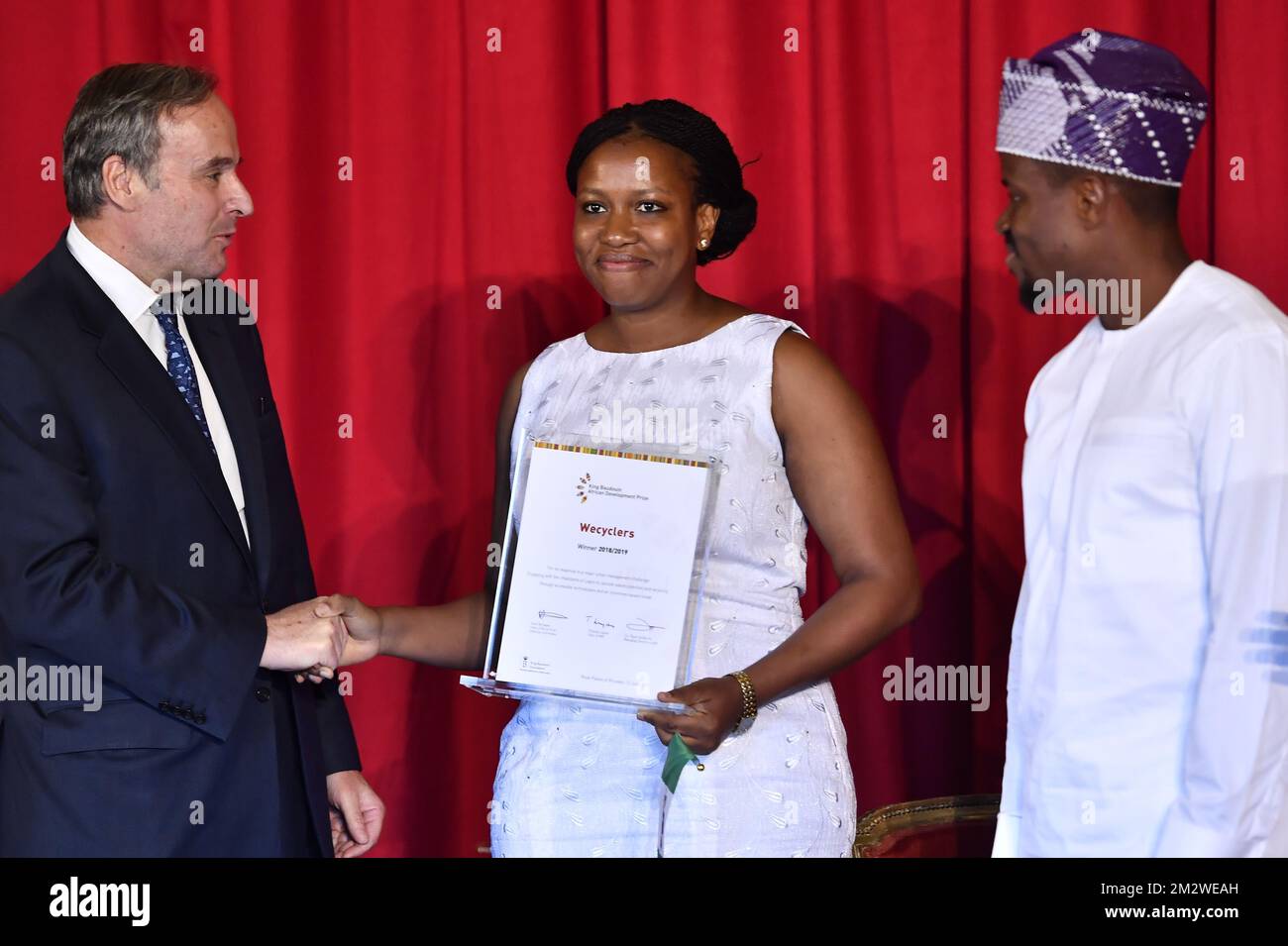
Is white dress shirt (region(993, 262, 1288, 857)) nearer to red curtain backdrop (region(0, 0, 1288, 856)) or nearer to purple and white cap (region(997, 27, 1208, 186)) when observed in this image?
purple and white cap (region(997, 27, 1208, 186))

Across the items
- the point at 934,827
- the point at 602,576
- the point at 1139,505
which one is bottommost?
the point at 934,827

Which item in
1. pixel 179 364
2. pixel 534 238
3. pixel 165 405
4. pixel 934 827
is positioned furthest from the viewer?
pixel 534 238

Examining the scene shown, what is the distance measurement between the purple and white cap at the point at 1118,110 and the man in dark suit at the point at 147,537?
1.23 m

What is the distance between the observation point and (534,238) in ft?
9.95

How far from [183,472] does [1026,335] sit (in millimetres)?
1787

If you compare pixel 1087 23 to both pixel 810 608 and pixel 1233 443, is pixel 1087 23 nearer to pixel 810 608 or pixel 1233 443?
pixel 810 608

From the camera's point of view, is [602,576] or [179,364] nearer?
[602,576]

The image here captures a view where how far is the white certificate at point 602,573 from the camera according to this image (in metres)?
1.93

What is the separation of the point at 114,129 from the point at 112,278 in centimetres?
23

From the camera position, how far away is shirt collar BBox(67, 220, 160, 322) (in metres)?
2.05

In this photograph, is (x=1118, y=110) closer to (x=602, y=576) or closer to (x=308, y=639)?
(x=602, y=576)

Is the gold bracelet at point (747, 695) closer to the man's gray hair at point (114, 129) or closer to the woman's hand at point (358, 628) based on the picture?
the woman's hand at point (358, 628)

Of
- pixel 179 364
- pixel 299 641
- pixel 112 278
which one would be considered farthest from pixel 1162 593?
pixel 112 278

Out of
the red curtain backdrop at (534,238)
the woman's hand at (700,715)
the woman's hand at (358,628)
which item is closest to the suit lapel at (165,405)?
the woman's hand at (358,628)
